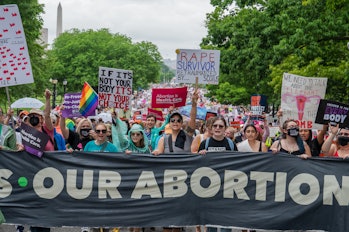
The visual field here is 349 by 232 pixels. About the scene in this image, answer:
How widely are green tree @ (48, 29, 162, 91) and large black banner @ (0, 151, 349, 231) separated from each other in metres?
77.8

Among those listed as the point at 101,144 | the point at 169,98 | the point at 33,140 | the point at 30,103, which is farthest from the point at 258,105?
the point at 33,140

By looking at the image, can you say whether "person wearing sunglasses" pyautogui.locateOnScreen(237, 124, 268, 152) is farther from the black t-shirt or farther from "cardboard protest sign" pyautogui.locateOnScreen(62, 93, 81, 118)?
"cardboard protest sign" pyautogui.locateOnScreen(62, 93, 81, 118)

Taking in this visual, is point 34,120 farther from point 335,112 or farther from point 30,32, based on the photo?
point 30,32

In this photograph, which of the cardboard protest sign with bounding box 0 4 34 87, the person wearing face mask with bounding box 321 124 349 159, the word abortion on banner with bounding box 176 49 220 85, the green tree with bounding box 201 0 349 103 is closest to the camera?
the cardboard protest sign with bounding box 0 4 34 87

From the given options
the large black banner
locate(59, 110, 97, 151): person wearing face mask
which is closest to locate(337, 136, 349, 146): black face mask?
the large black banner

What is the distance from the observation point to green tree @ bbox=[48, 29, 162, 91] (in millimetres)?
93500

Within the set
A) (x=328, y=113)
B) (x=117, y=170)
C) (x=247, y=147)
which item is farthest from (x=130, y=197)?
(x=328, y=113)

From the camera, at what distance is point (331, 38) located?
2412 centimetres

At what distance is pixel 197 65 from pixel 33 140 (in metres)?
3.69

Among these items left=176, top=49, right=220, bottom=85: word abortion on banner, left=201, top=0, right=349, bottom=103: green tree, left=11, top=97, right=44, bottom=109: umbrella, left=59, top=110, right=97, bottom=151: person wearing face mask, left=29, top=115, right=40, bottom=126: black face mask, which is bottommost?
left=59, top=110, right=97, bottom=151: person wearing face mask

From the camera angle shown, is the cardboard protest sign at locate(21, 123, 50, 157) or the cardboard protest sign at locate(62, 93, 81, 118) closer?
the cardboard protest sign at locate(21, 123, 50, 157)

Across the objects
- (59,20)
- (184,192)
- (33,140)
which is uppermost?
(59,20)

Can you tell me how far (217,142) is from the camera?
28.6ft

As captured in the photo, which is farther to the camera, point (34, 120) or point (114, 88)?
point (114, 88)
